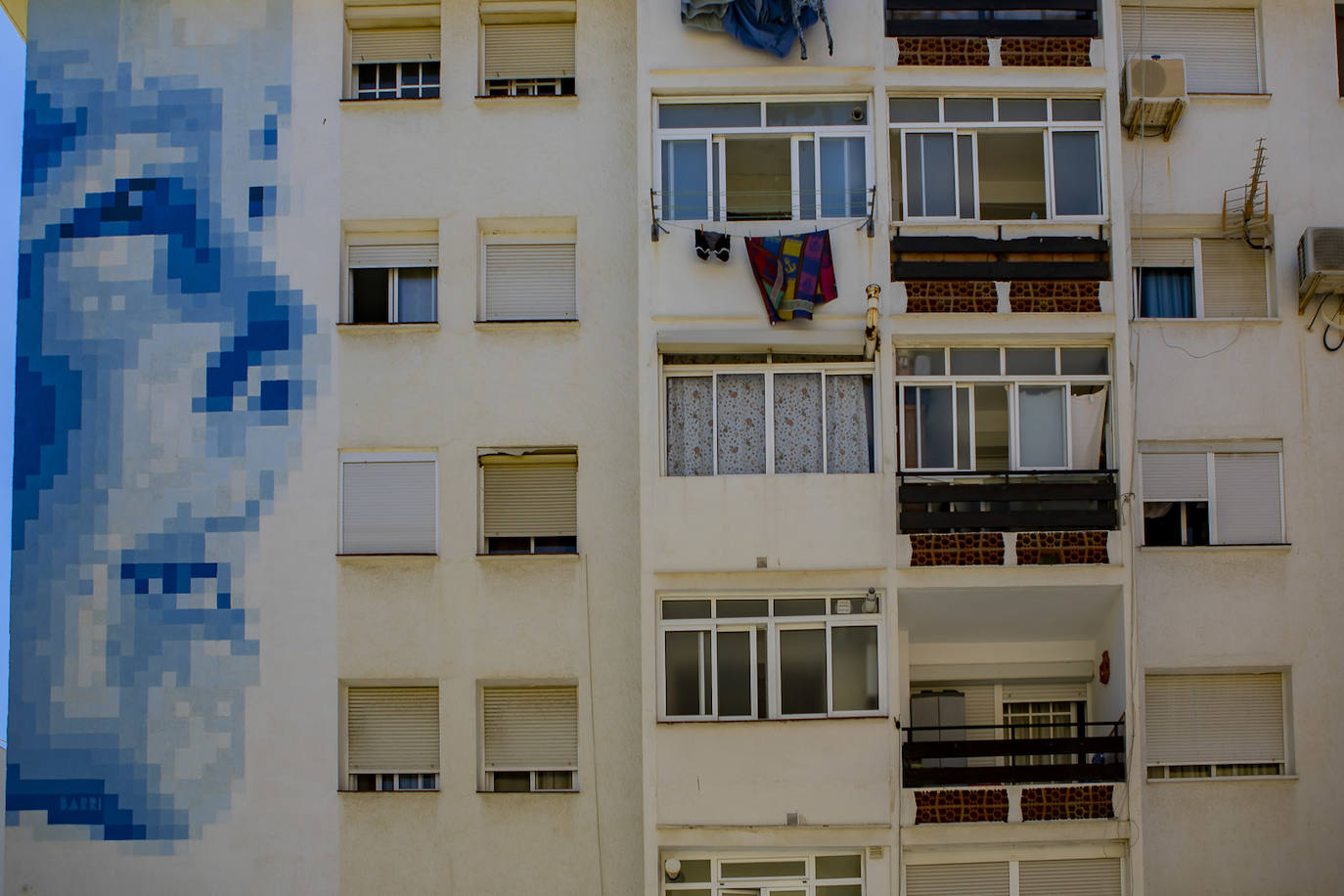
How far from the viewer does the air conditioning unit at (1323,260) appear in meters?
17.7

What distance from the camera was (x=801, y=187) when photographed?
17750mm

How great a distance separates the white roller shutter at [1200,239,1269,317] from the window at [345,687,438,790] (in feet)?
34.8

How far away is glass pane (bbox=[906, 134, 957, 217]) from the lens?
17.8 meters

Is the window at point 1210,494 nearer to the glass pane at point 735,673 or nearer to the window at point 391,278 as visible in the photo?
the glass pane at point 735,673

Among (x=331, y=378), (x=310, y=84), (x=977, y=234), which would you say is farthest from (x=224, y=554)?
(x=977, y=234)

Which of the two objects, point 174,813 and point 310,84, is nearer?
point 174,813

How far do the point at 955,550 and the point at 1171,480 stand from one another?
3.12 meters

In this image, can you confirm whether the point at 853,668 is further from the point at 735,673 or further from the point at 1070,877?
the point at 1070,877

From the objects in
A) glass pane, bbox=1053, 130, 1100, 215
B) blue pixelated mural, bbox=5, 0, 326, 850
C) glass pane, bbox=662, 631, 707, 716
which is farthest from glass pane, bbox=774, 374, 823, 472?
blue pixelated mural, bbox=5, 0, 326, 850

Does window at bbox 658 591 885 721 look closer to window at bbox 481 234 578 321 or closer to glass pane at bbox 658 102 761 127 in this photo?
window at bbox 481 234 578 321

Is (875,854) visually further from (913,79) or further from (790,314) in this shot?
(913,79)

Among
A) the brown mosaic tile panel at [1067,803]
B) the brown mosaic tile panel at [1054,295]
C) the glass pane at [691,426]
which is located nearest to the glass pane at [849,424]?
the glass pane at [691,426]

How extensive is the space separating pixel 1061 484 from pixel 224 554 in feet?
32.0

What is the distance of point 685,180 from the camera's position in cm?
1781
